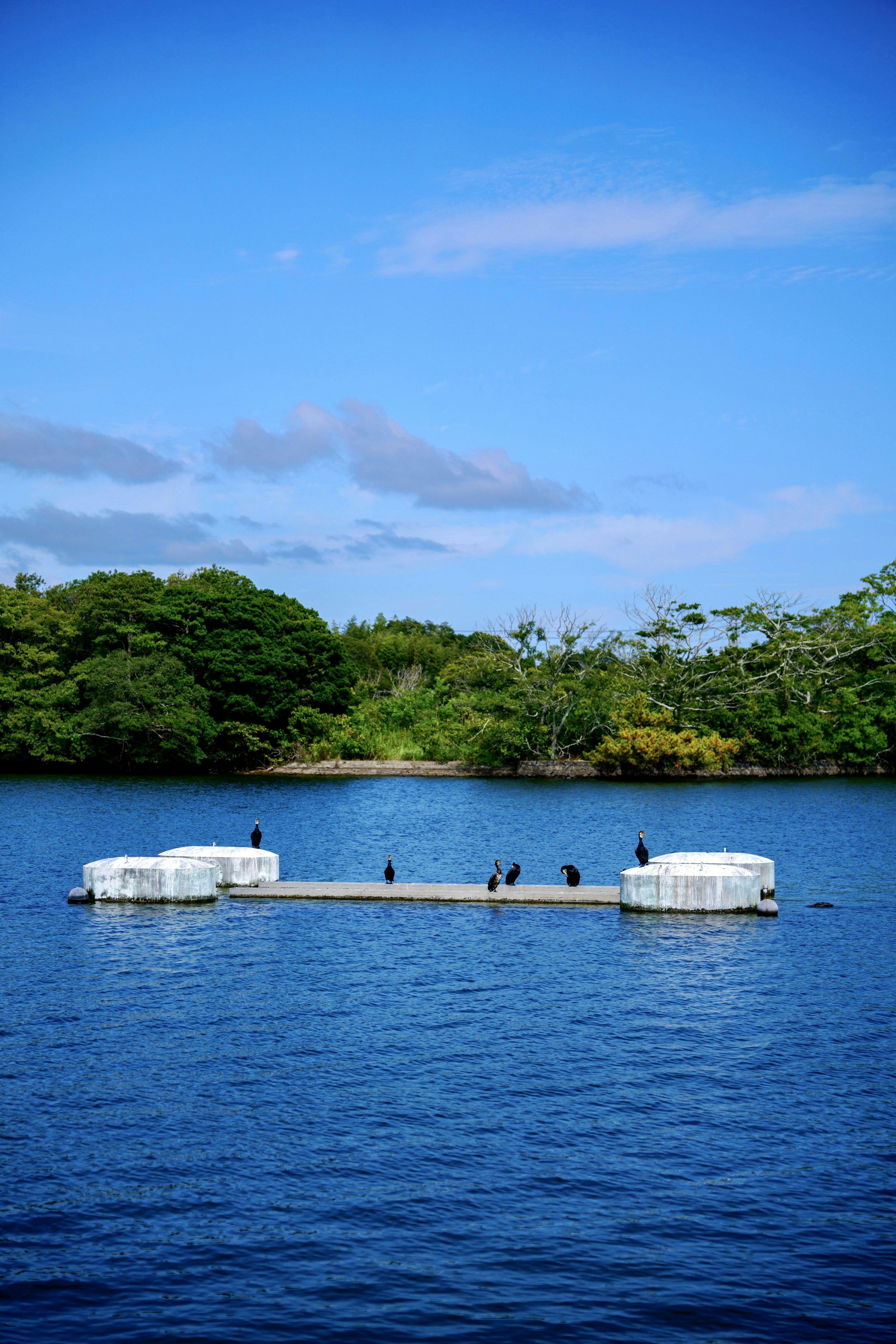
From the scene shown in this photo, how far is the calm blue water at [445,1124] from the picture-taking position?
14891 millimetres

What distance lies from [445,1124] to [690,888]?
2033 cm

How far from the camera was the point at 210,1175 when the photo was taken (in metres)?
18.3

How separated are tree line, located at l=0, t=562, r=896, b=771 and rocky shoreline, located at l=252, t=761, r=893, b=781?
0.83m

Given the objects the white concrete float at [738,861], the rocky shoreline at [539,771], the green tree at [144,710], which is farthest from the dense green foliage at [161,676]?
the white concrete float at [738,861]

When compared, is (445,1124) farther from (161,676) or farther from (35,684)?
(35,684)

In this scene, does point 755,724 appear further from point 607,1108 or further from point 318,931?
point 607,1108

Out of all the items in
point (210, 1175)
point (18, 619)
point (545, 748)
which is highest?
point (18, 619)

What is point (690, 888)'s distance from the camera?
38750mm

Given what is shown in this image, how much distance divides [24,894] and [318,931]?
13270 mm

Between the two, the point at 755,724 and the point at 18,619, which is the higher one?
the point at 18,619

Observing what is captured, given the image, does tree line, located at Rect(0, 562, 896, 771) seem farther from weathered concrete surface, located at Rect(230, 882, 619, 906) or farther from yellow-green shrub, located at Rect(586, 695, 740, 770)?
weathered concrete surface, located at Rect(230, 882, 619, 906)

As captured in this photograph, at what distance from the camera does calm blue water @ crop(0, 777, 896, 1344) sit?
14891 millimetres

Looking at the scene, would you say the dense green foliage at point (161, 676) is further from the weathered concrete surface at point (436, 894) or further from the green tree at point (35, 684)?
the weathered concrete surface at point (436, 894)

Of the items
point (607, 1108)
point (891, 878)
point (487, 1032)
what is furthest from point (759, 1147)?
point (891, 878)
